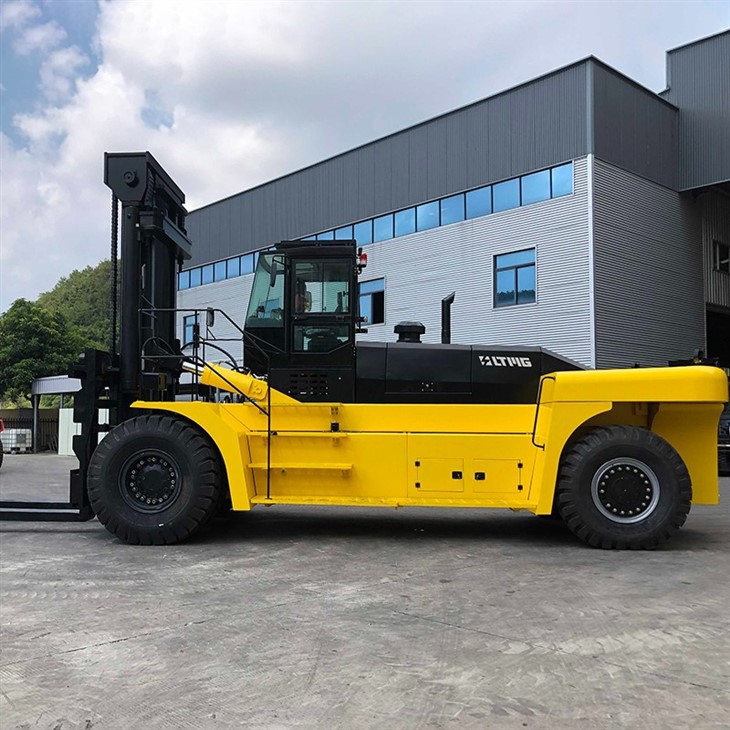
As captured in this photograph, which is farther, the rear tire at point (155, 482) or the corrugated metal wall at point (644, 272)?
the corrugated metal wall at point (644, 272)

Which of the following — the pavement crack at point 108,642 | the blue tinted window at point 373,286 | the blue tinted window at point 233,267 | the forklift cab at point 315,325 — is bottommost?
the pavement crack at point 108,642

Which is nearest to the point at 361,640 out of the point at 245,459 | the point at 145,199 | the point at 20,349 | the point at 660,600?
the point at 660,600

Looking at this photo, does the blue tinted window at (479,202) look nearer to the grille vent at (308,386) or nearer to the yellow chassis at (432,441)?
the yellow chassis at (432,441)

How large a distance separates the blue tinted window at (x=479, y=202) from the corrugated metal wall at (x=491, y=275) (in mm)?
259

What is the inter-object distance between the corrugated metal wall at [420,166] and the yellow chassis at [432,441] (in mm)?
16620

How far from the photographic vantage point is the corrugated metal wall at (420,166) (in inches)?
896

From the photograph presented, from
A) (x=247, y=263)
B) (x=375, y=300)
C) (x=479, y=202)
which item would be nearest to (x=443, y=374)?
(x=479, y=202)

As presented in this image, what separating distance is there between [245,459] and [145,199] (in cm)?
335

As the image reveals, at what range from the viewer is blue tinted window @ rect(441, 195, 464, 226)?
25719mm

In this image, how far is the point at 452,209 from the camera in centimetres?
2598

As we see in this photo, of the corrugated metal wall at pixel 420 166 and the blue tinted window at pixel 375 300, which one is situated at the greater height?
the corrugated metal wall at pixel 420 166

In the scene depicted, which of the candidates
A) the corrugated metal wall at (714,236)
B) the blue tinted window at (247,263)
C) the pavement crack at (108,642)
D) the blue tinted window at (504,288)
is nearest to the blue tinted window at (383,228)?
the blue tinted window at (504,288)

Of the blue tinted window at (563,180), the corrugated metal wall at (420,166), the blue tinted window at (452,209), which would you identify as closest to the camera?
the blue tinted window at (563,180)

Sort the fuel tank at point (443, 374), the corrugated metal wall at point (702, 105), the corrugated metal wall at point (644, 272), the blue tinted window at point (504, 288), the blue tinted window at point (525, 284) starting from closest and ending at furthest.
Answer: the fuel tank at point (443, 374) → the corrugated metal wall at point (644, 272) → the corrugated metal wall at point (702, 105) → the blue tinted window at point (525, 284) → the blue tinted window at point (504, 288)
